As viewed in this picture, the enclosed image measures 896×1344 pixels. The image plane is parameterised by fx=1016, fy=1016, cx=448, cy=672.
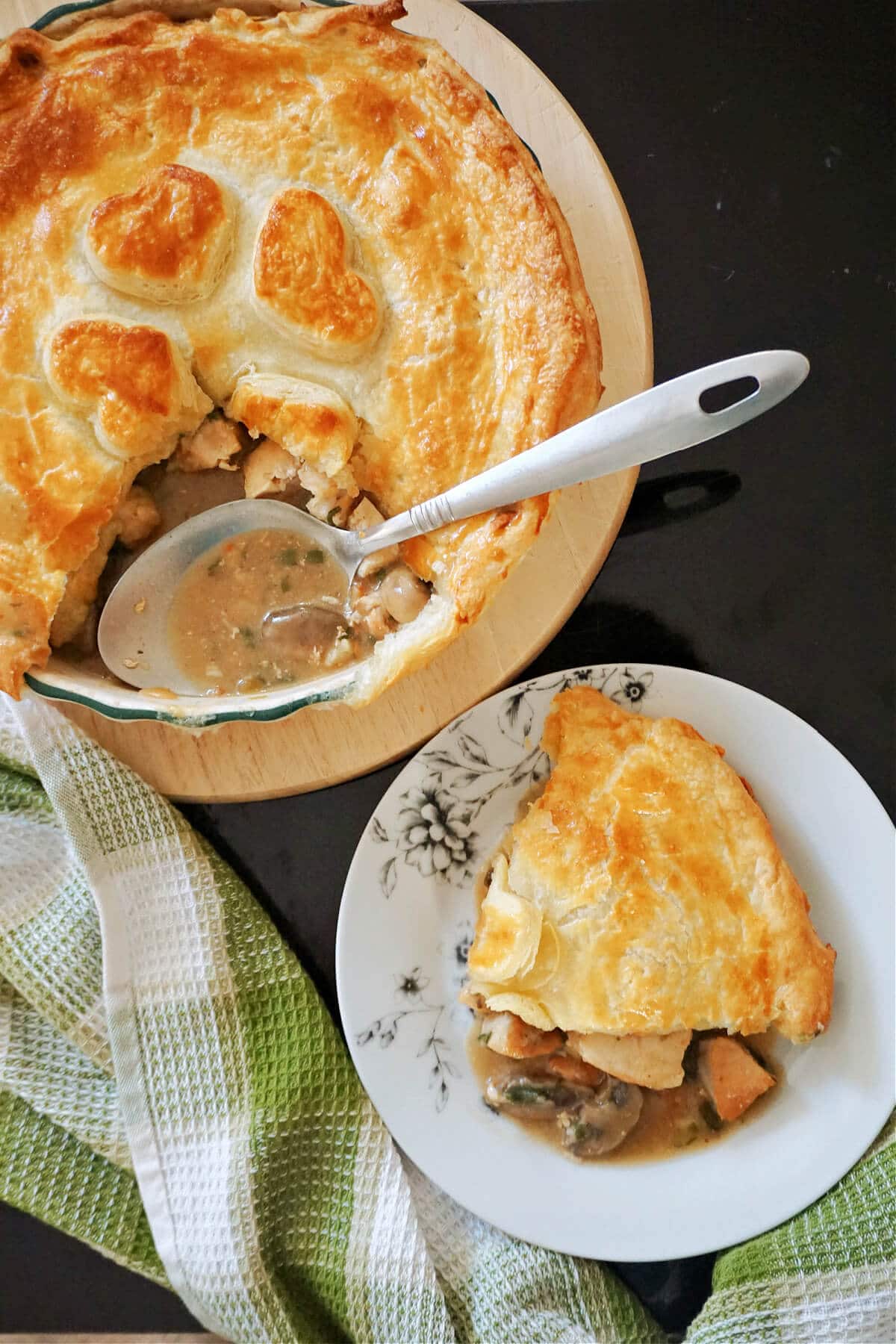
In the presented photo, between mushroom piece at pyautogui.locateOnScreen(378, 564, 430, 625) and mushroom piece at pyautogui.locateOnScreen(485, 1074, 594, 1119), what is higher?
mushroom piece at pyautogui.locateOnScreen(378, 564, 430, 625)

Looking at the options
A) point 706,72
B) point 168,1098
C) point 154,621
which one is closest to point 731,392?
point 706,72

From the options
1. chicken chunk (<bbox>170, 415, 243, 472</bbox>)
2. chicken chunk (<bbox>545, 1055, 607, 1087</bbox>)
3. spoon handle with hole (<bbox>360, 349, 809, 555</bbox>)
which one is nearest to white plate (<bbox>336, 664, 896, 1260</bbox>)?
chicken chunk (<bbox>545, 1055, 607, 1087</bbox>)

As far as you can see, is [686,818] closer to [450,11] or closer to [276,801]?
[276,801]

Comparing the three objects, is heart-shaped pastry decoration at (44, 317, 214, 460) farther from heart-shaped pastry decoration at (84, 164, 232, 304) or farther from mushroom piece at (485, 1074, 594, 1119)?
mushroom piece at (485, 1074, 594, 1119)

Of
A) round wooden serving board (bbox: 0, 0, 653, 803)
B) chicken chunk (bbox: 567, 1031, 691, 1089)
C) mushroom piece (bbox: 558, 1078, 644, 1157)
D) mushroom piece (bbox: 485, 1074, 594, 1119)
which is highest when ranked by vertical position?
round wooden serving board (bbox: 0, 0, 653, 803)

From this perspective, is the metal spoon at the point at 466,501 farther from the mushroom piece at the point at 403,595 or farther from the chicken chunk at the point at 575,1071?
the chicken chunk at the point at 575,1071
